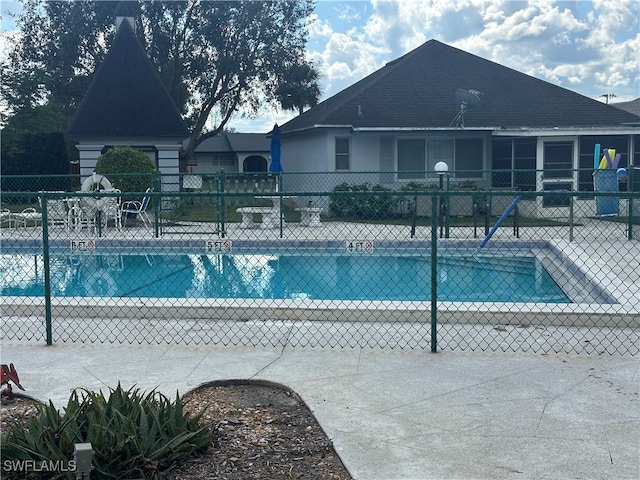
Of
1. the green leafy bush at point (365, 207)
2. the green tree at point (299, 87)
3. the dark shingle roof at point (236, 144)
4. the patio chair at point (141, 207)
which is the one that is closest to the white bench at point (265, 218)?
the green leafy bush at point (365, 207)

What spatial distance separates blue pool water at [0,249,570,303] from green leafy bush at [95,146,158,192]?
4431mm

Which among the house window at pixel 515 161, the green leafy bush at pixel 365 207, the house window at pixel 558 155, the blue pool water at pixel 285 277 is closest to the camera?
the blue pool water at pixel 285 277

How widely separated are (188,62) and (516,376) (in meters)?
27.4

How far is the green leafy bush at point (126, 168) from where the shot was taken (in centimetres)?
1832

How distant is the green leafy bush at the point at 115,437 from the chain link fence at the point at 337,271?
2.59m

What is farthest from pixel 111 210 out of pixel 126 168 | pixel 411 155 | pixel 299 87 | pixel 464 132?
pixel 299 87

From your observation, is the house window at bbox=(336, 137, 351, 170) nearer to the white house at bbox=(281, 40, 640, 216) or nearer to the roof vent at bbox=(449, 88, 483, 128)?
the white house at bbox=(281, 40, 640, 216)

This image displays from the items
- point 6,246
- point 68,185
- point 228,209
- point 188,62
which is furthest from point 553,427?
point 188,62

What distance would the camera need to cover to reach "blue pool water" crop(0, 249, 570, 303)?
10742mm

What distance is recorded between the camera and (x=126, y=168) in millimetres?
18562

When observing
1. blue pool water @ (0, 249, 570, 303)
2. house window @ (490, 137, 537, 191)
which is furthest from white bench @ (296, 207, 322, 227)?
house window @ (490, 137, 537, 191)

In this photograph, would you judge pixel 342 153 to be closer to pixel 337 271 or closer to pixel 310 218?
pixel 310 218

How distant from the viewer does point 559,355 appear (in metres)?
6.35

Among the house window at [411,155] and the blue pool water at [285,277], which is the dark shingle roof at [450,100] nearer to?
the house window at [411,155]
